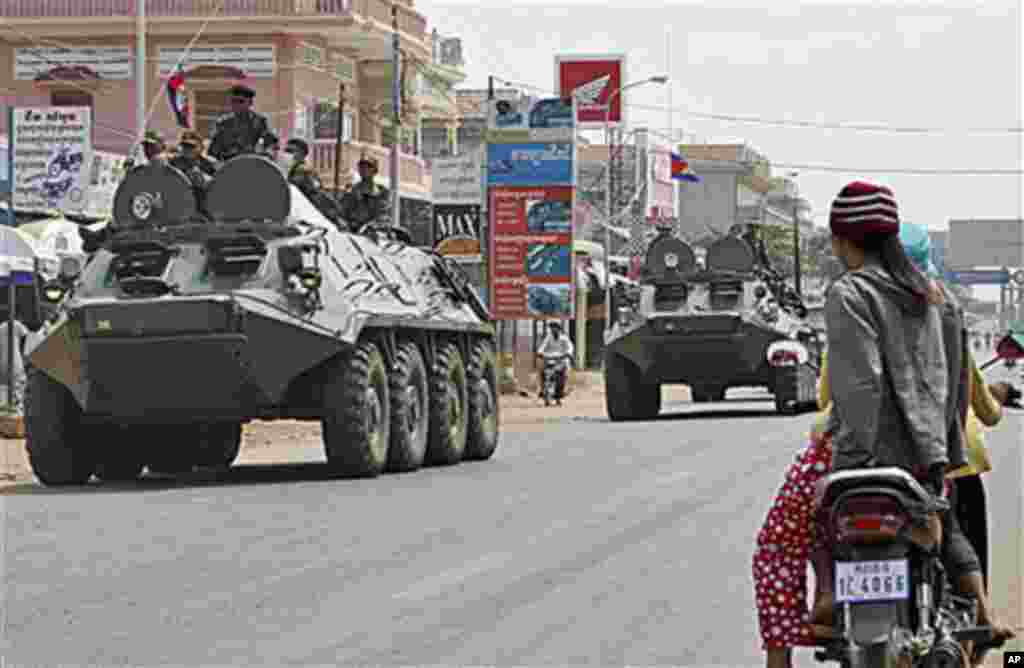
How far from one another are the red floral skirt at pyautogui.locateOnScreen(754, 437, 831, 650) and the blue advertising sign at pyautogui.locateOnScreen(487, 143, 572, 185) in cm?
3887

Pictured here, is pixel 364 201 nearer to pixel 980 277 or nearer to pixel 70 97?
pixel 70 97

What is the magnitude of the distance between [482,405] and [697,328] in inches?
364

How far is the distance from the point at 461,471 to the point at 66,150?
11572mm

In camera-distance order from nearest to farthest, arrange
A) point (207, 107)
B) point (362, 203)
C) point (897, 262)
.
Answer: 1. point (897, 262)
2. point (362, 203)
3. point (207, 107)

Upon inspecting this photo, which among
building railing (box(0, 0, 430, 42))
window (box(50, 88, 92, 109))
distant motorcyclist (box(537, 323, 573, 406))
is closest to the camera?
distant motorcyclist (box(537, 323, 573, 406))

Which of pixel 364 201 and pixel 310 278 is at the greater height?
pixel 364 201

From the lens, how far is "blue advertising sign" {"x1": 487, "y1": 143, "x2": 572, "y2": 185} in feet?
151

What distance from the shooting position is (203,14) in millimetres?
47781

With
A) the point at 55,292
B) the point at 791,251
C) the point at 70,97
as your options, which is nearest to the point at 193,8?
the point at 70,97

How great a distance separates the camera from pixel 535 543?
13422 millimetres

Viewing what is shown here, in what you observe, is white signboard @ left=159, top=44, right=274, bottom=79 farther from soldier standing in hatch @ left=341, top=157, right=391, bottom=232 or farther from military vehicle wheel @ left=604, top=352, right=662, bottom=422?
soldier standing in hatch @ left=341, top=157, right=391, bottom=232

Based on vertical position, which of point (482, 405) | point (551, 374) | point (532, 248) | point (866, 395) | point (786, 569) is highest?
point (532, 248)

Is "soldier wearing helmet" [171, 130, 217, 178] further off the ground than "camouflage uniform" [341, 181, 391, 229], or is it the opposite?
"soldier wearing helmet" [171, 130, 217, 178]

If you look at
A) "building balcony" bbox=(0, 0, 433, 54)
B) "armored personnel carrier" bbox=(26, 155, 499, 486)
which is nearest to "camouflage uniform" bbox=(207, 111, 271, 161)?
"armored personnel carrier" bbox=(26, 155, 499, 486)
